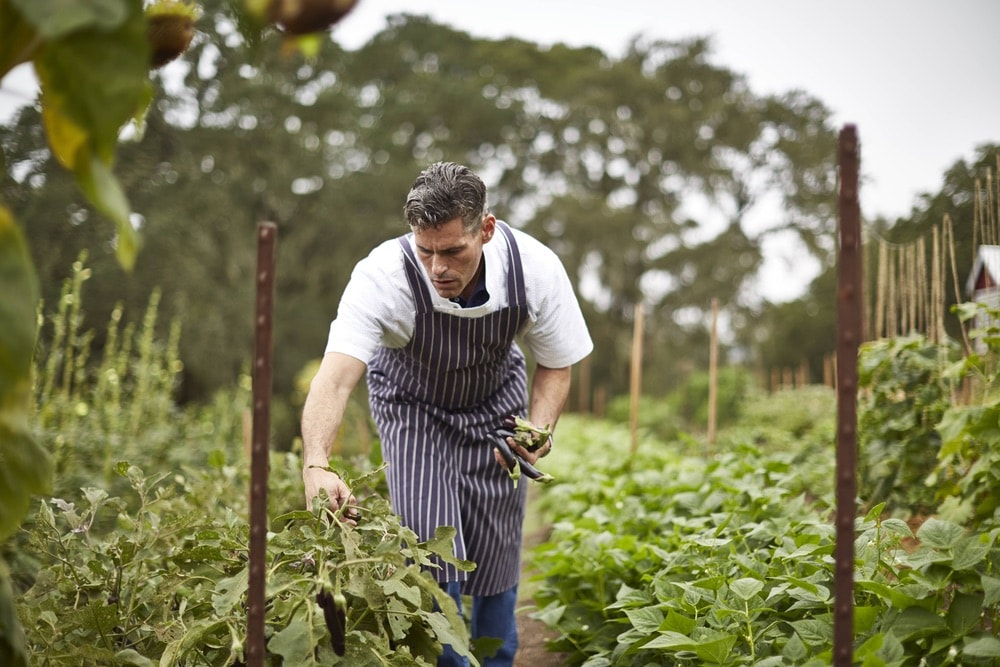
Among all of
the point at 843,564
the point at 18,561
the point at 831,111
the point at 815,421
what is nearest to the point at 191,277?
the point at 815,421

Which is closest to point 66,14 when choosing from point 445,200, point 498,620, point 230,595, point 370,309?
point 230,595

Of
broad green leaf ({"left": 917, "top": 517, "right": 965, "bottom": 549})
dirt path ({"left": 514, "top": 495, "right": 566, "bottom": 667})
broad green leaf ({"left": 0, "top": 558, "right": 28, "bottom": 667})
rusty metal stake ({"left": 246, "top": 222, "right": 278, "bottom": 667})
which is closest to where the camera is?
broad green leaf ({"left": 0, "top": 558, "right": 28, "bottom": 667})

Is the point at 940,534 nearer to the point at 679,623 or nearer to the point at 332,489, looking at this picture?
the point at 679,623

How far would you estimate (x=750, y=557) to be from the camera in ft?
7.95

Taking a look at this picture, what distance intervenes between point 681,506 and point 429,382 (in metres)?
1.46

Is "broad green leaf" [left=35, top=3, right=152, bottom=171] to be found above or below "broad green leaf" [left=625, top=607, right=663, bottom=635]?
above

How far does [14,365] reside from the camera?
787mm

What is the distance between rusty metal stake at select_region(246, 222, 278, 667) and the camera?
1.24m

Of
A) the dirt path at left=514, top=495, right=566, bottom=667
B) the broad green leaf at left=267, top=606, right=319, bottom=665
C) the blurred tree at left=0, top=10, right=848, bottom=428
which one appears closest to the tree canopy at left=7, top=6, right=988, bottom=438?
the blurred tree at left=0, top=10, right=848, bottom=428

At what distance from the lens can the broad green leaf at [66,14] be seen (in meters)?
0.74

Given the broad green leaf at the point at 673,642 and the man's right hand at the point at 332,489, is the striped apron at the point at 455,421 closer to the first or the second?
the man's right hand at the point at 332,489

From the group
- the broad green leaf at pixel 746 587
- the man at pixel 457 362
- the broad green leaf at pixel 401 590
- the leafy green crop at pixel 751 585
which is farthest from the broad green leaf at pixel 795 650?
the man at pixel 457 362

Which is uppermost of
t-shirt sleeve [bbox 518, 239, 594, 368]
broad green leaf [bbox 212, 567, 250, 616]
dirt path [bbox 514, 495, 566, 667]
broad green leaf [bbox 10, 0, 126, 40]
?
Result: broad green leaf [bbox 10, 0, 126, 40]

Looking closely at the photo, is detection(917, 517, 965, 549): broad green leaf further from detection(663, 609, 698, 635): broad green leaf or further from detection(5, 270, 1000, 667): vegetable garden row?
detection(663, 609, 698, 635): broad green leaf
